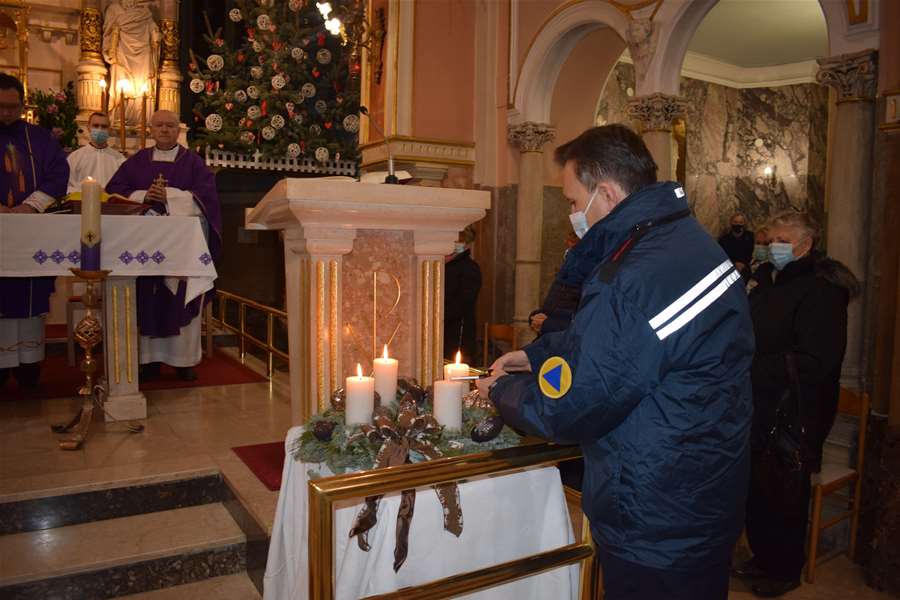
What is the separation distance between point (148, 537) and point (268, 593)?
1.13 meters

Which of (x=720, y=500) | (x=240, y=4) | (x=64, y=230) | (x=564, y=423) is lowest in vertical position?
(x=720, y=500)

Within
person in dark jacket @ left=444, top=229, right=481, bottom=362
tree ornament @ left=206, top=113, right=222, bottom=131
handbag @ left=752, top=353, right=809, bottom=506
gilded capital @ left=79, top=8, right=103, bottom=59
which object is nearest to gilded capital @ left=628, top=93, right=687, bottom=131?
person in dark jacket @ left=444, top=229, right=481, bottom=362

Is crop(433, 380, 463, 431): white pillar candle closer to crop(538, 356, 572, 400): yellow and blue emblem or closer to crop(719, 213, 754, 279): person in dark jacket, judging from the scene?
crop(538, 356, 572, 400): yellow and blue emblem

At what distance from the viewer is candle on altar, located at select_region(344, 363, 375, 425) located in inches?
84.5

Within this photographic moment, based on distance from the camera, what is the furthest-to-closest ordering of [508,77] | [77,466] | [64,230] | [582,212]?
[508,77]
[64,230]
[77,466]
[582,212]

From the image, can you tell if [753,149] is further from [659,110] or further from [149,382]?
[149,382]

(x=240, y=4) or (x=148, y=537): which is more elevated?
(x=240, y=4)

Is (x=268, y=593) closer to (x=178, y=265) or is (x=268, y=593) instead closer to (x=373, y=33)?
(x=178, y=265)

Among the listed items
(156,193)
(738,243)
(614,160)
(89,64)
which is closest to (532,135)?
(738,243)

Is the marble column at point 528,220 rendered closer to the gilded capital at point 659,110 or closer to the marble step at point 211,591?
the gilded capital at point 659,110

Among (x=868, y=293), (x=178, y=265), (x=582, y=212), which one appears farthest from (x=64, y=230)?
(x=868, y=293)

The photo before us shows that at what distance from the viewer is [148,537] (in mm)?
3152

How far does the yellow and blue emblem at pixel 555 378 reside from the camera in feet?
4.84

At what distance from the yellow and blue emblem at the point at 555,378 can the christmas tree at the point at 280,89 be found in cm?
878
